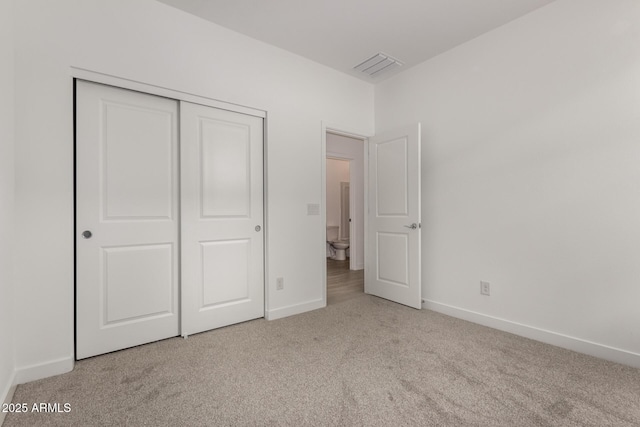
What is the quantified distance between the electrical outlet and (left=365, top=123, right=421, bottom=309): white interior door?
0.59 m

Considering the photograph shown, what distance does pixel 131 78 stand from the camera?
226cm

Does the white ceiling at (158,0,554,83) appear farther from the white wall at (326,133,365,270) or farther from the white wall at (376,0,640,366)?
the white wall at (326,133,365,270)

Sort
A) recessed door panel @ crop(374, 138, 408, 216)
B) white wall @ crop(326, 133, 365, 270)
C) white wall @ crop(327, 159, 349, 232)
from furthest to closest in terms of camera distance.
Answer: white wall @ crop(327, 159, 349, 232) < white wall @ crop(326, 133, 365, 270) < recessed door panel @ crop(374, 138, 408, 216)

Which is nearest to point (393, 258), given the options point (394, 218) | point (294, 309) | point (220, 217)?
point (394, 218)

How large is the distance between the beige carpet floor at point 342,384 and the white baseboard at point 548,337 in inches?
3.2

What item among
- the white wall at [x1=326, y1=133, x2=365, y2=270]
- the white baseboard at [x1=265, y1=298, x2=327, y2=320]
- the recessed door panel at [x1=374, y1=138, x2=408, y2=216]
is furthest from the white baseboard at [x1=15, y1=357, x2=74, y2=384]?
the white wall at [x1=326, y1=133, x2=365, y2=270]

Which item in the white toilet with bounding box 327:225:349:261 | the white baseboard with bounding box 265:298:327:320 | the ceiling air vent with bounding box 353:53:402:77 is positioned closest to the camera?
the white baseboard with bounding box 265:298:327:320

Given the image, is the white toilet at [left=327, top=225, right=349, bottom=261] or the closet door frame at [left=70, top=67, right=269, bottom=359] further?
the white toilet at [left=327, top=225, right=349, bottom=261]

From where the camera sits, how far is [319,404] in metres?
1.65

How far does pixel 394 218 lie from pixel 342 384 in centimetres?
206

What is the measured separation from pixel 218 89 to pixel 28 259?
186 centimetres

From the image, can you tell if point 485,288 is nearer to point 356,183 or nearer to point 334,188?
point 356,183

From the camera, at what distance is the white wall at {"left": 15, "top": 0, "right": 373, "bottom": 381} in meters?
1.90

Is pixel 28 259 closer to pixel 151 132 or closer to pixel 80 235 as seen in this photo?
pixel 80 235
